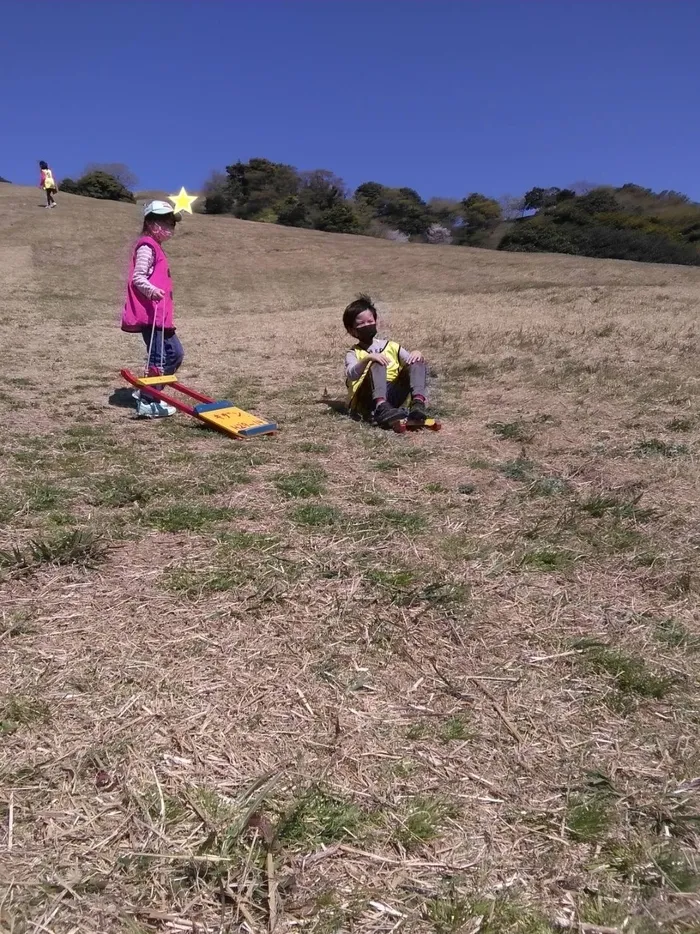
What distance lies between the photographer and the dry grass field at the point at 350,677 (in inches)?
64.4

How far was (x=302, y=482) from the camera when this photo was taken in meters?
4.09

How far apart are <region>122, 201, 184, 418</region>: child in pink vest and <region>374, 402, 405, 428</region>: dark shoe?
1.82 m

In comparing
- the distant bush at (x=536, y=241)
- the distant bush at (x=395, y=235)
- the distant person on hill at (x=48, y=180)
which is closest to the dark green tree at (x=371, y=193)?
the distant bush at (x=395, y=235)

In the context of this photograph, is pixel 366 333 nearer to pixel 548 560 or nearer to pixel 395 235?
pixel 548 560

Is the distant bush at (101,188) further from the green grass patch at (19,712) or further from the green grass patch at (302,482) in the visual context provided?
the green grass patch at (19,712)

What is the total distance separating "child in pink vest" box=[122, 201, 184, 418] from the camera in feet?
19.3

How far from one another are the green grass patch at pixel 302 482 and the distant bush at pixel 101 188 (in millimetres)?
45235

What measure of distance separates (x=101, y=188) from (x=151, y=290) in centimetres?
4392

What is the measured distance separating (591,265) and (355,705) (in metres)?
19.7

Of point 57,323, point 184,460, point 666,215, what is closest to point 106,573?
point 184,460

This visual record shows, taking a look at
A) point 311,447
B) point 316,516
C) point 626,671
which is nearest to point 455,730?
point 626,671

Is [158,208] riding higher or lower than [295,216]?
lower

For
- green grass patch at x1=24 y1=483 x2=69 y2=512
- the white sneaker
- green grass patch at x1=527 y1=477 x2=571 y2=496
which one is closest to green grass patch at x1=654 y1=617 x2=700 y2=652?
green grass patch at x1=527 y1=477 x2=571 y2=496

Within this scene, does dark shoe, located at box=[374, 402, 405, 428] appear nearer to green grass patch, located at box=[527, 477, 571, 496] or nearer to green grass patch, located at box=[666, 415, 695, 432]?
green grass patch, located at box=[527, 477, 571, 496]
